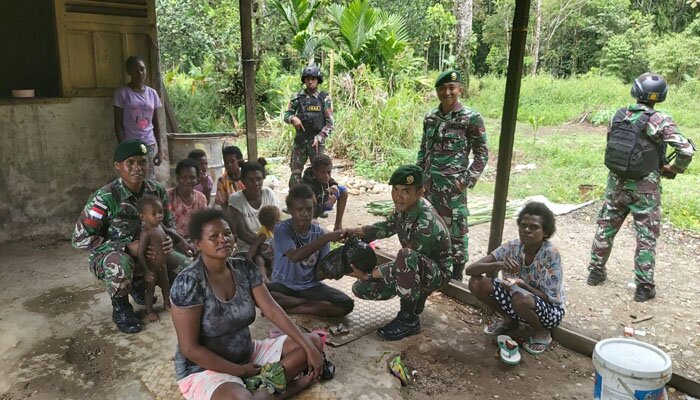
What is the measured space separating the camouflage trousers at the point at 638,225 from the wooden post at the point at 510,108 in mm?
1255

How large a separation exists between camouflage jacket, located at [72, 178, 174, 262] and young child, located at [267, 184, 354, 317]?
0.94 meters

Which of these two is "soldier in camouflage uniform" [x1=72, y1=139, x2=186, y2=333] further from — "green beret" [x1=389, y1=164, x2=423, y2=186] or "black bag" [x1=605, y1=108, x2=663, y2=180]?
"black bag" [x1=605, y1=108, x2=663, y2=180]

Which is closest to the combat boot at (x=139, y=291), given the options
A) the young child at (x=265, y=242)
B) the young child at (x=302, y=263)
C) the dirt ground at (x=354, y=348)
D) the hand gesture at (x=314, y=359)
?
the dirt ground at (x=354, y=348)

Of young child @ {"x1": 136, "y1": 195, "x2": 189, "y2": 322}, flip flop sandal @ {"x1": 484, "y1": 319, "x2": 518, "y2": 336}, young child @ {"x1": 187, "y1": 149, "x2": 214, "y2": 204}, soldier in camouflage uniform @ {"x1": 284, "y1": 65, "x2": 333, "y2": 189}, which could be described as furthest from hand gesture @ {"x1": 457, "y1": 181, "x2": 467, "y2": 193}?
soldier in camouflage uniform @ {"x1": 284, "y1": 65, "x2": 333, "y2": 189}

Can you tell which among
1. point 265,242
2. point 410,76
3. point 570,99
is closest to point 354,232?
point 265,242

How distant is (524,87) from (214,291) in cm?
1351

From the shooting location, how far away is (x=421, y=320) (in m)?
3.61

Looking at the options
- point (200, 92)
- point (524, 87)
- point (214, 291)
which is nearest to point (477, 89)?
point (524, 87)

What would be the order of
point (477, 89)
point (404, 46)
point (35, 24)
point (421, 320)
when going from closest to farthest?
point (421, 320)
point (35, 24)
point (404, 46)
point (477, 89)

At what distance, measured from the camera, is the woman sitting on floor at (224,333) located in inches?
90.9

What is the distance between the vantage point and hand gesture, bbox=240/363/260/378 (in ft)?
7.93

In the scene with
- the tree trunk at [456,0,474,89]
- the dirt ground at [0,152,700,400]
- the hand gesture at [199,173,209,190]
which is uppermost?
the tree trunk at [456,0,474,89]

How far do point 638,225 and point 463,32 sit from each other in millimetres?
9126

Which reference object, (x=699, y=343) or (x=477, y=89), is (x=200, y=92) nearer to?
(x=477, y=89)
